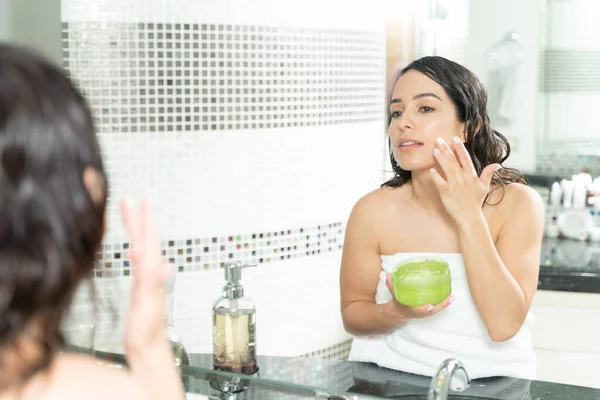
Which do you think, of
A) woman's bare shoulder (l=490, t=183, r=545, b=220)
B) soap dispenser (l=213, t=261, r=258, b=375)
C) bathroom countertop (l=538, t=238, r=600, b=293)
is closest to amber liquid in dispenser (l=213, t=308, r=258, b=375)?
soap dispenser (l=213, t=261, r=258, b=375)

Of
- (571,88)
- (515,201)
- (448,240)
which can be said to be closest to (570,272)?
(571,88)

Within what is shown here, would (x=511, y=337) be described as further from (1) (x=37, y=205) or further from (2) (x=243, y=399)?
(1) (x=37, y=205)

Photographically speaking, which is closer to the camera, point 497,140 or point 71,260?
point 71,260

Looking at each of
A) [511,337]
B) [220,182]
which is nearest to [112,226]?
[220,182]

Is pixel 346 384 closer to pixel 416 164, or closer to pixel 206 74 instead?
pixel 416 164

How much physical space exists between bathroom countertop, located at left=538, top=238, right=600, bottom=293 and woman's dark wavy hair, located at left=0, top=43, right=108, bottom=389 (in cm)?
158

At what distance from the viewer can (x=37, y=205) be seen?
0.47 m

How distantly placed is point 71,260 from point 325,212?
1.20 m

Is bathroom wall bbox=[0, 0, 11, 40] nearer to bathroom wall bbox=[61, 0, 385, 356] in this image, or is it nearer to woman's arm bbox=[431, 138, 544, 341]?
bathroom wall bbox=[61, 0, 385, 356]

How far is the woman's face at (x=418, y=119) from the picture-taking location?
112 centimetres

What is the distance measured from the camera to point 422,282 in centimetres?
97

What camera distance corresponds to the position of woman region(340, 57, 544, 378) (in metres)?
1.06

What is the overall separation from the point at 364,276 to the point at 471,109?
285 mm

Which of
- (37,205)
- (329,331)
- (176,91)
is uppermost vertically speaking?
(176,91)
